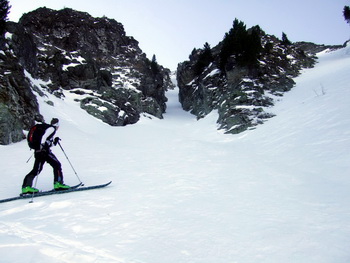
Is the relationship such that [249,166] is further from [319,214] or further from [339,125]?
[339,125]

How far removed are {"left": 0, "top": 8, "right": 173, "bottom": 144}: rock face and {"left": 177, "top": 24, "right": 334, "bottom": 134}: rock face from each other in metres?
13.7

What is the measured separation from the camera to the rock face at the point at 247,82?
78.4ft

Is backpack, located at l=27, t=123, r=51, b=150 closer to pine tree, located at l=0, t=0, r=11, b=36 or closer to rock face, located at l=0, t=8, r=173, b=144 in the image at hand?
rock face, located at l=0, t=8, r=173, b=144

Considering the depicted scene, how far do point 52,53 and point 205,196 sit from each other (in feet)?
138

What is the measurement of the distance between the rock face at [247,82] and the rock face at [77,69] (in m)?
13.7

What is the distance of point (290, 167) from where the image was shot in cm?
906

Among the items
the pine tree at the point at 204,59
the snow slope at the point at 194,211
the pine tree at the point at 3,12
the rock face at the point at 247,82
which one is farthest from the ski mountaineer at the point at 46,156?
the pine tree at the point at 204,59

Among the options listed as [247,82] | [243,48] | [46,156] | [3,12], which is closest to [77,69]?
[3,12]

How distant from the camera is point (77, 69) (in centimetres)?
3653

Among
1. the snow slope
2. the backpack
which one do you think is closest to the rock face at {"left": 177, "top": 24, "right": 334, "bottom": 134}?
the snow slope

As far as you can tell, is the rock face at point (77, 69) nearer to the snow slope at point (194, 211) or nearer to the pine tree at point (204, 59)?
the snow slope at point (194, 211)

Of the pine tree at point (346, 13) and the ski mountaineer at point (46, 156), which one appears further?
the pine tree at point (346, 13)

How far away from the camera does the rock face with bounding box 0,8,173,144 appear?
647 inches

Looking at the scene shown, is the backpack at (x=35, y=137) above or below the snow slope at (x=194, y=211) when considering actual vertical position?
above
